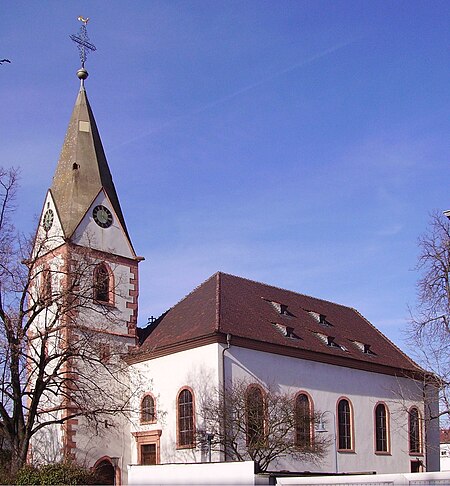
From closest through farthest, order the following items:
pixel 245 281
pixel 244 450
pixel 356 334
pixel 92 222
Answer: pixel 244 450, pixel 92 222, pixel 245 281, pixel 356 334

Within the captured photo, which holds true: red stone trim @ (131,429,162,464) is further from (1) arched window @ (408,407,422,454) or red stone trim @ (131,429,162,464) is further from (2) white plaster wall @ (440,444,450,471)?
(2) white plaster wall @ (440,444,450,471)

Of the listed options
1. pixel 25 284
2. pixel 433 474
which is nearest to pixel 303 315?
pixel 25 284

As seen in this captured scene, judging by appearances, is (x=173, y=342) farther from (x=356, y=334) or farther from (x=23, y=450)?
(x=356, y=334)

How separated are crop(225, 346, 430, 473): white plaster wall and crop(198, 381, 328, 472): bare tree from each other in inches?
33.4

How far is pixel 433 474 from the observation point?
12.3 meters

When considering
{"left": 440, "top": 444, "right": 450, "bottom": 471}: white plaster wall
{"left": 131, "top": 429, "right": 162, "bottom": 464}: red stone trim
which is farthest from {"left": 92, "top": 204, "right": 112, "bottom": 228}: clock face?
{"left": 440, "top": 444, "right": 450, "bottom": 471}: white plaster wall

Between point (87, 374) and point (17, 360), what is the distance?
869 centimetres

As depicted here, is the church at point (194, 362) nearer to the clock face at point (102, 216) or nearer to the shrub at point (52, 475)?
the clock face at point (102, 216)

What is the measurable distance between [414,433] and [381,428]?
10.2ft

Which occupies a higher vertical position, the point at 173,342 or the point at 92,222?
the point at 92,222

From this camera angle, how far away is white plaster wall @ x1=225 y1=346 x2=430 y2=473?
1180 inches

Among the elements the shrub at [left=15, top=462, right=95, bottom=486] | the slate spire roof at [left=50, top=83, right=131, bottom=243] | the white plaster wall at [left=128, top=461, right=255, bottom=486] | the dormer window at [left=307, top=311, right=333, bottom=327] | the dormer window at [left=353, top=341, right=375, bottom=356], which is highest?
the slate spire roof at [left=50, top=83, right=131, bottom=243]

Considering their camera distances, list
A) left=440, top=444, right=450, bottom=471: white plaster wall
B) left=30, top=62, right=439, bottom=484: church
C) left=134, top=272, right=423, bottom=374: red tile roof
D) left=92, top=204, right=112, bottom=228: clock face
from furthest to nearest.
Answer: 1. left=440, top=444, right=450, bottom=471: white plaster wall
2. left=92, top=204, right=112, bottom=228: clock face
3. left=134, top=272, right=423, bottom=374: red tile roof
4. left=30, top=62, right=439, bottom=484: church

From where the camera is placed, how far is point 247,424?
28.1 m
